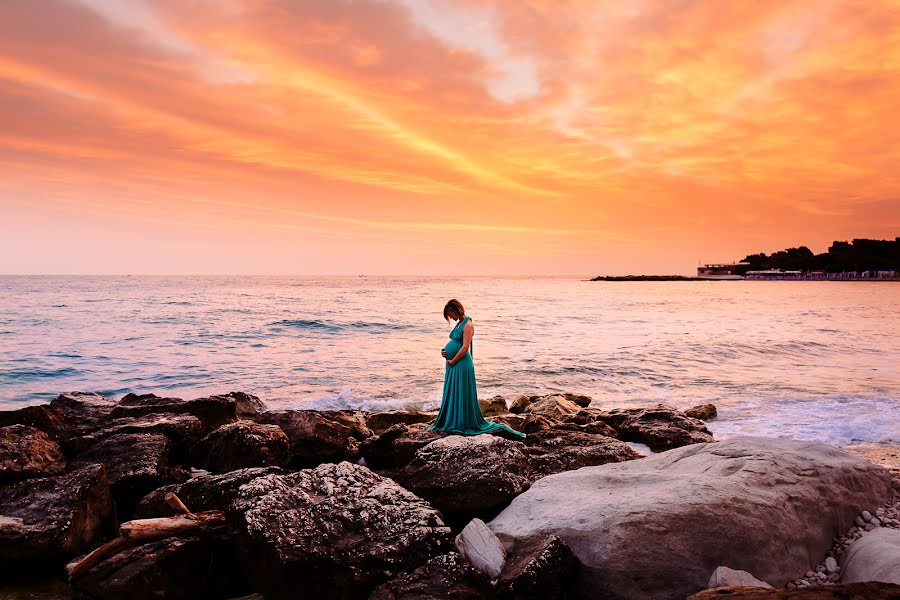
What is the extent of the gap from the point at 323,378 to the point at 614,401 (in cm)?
1021

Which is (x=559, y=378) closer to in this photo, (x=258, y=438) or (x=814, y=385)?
(x=814, y=385)

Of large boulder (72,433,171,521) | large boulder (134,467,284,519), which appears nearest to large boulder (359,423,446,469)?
large boulder (134,467,284,519)

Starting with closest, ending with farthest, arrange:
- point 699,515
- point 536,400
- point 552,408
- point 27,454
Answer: point 699,515
point 27,454
point 552,408
point 536,400

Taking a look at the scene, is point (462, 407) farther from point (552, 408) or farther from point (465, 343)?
point (552, 408)

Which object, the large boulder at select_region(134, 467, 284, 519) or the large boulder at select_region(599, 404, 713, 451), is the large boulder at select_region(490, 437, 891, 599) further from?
the large boulder at select_region(599, 404, 713, 451)

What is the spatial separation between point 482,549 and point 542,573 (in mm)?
A: 559

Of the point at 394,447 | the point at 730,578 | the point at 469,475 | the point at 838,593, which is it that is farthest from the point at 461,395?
the point at 838,593

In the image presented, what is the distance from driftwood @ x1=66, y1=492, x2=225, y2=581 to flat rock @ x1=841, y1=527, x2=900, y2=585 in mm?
5514

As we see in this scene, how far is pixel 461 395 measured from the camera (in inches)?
388

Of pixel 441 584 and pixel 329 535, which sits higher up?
pixel 329 535

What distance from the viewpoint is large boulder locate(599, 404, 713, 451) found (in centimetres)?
1062

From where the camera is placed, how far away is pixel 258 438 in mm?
7855

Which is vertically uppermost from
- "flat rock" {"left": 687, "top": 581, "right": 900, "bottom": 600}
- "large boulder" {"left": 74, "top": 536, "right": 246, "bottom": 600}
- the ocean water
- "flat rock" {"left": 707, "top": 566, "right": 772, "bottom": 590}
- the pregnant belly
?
the pregnant belly

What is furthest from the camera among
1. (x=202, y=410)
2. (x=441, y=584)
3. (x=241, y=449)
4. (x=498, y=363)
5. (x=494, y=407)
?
(x=498, y=363)
